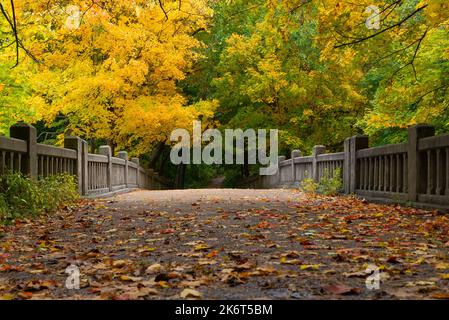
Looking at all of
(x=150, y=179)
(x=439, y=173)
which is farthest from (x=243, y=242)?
(x=150, y=179)

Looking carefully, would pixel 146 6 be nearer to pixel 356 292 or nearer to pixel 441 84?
pixel 441 84

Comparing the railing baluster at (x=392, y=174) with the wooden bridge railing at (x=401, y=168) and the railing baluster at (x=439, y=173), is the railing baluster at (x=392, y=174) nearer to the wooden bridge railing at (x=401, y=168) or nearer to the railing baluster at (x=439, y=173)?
the wooden bridge railing at (x=401, y=168)

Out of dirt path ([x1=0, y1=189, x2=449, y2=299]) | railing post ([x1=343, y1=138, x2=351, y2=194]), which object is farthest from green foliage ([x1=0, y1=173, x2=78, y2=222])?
railing post ([x1=343, y1=138, x2=351, y2=194])

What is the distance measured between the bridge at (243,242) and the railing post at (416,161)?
0.06 feet

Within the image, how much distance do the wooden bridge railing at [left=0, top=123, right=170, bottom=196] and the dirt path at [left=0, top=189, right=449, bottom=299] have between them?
124cm

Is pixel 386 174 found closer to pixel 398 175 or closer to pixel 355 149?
pixel 398 175

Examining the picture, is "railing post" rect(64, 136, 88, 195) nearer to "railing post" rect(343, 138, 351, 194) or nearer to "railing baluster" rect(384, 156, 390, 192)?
"railing post" rect(343, 138, 351, 194)

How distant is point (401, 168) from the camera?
1044cm

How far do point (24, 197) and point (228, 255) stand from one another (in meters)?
4.81

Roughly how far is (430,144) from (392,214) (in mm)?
1310

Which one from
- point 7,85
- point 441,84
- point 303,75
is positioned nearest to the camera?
point 441,84

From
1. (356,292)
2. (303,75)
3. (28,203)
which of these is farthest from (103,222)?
(303,75)

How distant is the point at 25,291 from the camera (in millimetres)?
3883

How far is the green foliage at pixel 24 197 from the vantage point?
8.15m
